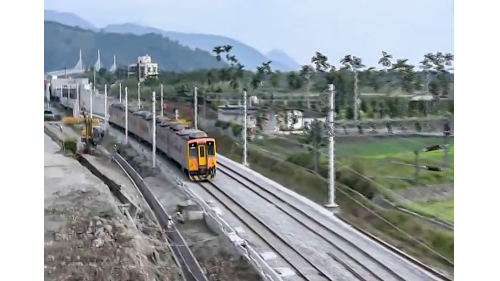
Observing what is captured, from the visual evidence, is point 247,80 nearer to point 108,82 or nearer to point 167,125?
point 167,125

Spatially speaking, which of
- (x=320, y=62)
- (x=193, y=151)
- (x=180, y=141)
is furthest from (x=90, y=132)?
(x=320, y=62)

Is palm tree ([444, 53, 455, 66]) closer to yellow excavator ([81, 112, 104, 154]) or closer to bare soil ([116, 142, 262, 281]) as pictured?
bare soil ([116, 142, 262, 281])

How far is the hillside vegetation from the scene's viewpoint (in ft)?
16.0

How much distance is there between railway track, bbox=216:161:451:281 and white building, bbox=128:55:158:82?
786 millimetres

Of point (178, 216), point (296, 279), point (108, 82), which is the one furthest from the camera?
point (108, 82)

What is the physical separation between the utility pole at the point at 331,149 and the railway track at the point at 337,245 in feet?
0.59

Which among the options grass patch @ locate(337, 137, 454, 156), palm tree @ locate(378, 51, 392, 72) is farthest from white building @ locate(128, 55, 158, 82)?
palm tree @ locate(378, 51, 392, 72)

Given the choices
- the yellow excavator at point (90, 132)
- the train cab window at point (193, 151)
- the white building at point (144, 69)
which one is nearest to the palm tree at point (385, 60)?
the train cab window at point (193, 151)

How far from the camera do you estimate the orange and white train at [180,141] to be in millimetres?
4781

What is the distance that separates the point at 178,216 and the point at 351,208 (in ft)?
3.74

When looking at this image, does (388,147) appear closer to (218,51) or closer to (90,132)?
(218,51)

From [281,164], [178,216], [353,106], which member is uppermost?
[353,106]
